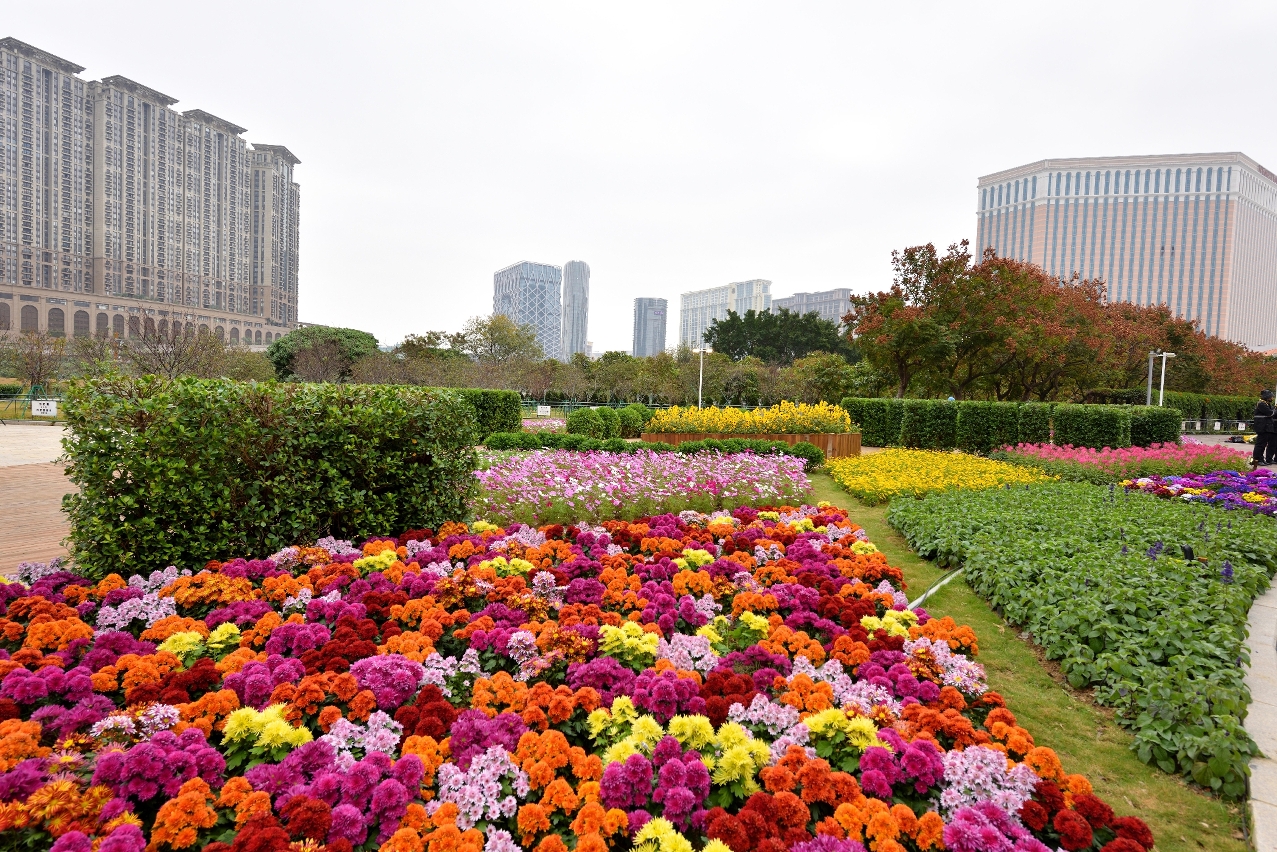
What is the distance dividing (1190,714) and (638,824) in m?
2.52

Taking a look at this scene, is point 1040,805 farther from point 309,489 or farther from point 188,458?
point 188,458

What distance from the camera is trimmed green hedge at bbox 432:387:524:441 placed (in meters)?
14.6

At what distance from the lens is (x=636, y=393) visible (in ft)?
119

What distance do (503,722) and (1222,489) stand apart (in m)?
9.36

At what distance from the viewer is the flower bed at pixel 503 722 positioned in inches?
64.9

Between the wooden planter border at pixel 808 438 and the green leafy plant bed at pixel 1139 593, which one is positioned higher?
the wooden planter border at pixel 808 438

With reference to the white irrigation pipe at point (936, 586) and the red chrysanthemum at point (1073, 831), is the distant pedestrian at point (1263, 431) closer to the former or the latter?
the white irrigation pipe at point (936, 586)

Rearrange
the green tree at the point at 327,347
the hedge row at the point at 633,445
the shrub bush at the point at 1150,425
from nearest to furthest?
the hedge row at the point at 633,445
the shrub bush at the point at 1150,425
the green tree at the point at 327,347

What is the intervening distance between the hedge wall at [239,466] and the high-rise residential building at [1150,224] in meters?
104

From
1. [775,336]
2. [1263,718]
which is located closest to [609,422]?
[1263,718]

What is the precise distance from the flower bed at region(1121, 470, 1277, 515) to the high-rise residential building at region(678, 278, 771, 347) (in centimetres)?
8131

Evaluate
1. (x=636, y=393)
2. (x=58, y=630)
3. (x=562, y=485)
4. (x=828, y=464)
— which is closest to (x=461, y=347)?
(x=636, y=393)

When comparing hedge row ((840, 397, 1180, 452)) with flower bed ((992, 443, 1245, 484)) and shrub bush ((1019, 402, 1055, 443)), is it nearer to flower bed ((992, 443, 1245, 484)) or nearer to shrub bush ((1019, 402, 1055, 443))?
shrub bush ((1019, 402, 1055, 443))

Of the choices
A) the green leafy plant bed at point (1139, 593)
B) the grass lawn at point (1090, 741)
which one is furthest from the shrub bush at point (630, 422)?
the grass lawn at point (1090, 741)
